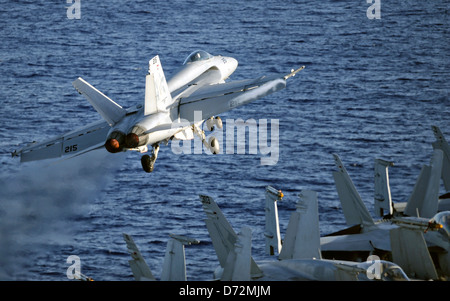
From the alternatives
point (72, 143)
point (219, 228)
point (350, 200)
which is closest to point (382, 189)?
point (350, 200)

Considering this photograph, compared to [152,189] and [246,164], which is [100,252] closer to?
[152,189]

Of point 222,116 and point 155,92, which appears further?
point 222,116

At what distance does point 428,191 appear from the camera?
60.1 metres

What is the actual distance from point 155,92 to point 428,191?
18.5m

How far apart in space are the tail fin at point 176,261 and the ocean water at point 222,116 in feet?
87.2

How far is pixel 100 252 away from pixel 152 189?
65.6ft

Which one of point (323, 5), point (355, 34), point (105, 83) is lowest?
point (105, 83)

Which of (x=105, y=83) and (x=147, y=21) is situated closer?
(x=105, y=83)

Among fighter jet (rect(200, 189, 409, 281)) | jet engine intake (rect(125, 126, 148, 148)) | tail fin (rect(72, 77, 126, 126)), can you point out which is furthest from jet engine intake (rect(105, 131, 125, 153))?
fighter jet (rect(200, 189, 409, 281))

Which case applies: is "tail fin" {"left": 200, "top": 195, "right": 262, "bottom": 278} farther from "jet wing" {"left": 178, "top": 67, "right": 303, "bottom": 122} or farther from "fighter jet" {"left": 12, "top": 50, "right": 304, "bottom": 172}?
"jet wing" {"left": 178, "top": 67, "right": 303, "bottom": 122}

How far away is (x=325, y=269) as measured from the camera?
156ft

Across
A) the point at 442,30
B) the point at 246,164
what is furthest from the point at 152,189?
the point at 442,30

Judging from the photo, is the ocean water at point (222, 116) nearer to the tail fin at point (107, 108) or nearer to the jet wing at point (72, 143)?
the jet wing at point (72, 143)

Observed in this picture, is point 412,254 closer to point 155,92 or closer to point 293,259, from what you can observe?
point 293,259
